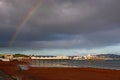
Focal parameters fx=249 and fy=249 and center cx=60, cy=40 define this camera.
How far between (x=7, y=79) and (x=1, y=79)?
1.91 feet

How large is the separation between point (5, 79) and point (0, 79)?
19.0 inches

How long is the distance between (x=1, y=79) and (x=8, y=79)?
683mm

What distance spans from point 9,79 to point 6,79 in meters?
0.32

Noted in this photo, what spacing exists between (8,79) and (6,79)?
207mm

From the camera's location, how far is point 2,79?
24.7 m

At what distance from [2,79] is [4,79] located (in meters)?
0.20

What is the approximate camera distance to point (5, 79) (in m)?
24.7

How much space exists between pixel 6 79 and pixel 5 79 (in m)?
0.11

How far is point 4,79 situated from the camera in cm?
2477

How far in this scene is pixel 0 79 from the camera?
80.7ft

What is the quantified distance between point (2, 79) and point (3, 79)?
133 mm

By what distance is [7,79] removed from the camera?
970 inches

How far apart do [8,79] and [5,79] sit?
32 centimetres

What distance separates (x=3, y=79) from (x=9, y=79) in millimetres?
671
